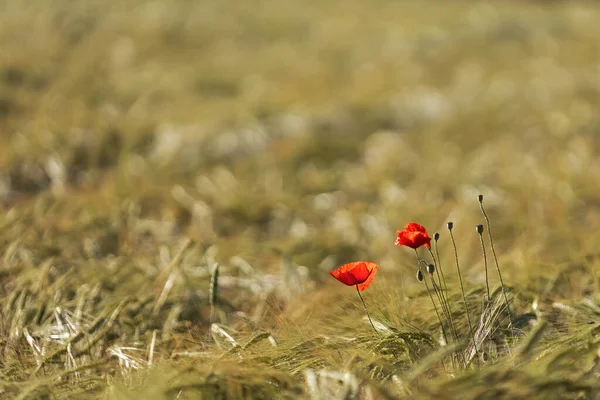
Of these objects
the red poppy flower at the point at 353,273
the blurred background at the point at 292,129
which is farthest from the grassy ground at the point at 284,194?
the red poppy flower at the point at 353,273

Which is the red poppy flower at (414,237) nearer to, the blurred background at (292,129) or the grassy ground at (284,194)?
the grassy ground at (284,194)

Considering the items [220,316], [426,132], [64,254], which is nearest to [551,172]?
[426,132]

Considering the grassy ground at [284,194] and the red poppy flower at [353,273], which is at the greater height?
the red poppy flower at [353,273]

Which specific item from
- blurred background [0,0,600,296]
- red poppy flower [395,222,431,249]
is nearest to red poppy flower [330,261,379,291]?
red poppy flower [395,222,431,249]

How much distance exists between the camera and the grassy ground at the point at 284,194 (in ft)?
5.46

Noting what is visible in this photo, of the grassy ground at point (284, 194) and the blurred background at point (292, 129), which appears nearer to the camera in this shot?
the grassy ground at point (284, 194)

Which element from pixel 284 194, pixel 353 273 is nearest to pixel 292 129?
pixel 284 194

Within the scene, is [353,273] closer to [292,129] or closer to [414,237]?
[414,237]

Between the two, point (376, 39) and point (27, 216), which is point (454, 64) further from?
A: point (27, 216)

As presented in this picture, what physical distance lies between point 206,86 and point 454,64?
8.17 ft

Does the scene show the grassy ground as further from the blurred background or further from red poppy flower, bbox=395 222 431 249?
red poppy flower, bbox=395 222 431 249

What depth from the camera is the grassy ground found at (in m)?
1.67

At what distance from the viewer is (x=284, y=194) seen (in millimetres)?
3775

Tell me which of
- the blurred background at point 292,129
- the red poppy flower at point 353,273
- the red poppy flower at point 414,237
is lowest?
the blurred background at point 292,129
